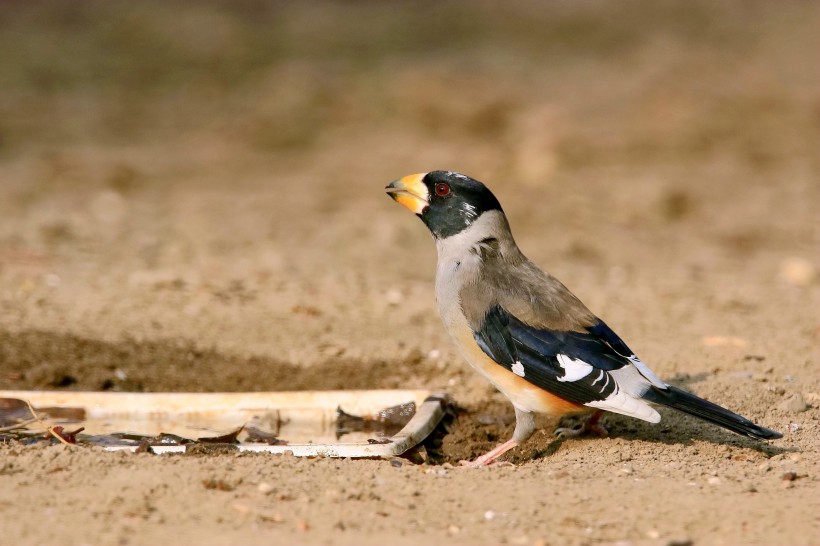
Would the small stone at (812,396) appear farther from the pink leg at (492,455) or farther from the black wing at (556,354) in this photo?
the pink leg at (492,455)

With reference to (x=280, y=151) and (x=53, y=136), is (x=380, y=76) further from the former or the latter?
(x=53, y=136)

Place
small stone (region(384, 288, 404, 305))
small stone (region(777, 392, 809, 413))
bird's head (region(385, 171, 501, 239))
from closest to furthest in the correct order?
small stone (region(777, 392, 809, 413))
bird's head (region(385, 171, 501, 239))
small stone (region(384, 288, 404, 305))

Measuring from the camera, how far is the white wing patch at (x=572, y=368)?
5102 mm

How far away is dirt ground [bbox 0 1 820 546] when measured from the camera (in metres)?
4.34

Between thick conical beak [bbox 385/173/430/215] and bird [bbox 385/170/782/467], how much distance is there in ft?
0.08

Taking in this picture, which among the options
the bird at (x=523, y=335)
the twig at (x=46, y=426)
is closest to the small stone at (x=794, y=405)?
the bird at (x=523, y=335)

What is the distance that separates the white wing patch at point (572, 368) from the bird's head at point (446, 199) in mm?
960

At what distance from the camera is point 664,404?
498cm

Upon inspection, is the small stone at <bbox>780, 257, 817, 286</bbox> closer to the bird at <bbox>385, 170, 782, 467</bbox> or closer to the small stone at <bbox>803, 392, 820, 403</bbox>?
the small stone at <bbox>803, 392, 820, 403</bbox>

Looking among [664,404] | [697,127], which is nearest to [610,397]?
[664,404]

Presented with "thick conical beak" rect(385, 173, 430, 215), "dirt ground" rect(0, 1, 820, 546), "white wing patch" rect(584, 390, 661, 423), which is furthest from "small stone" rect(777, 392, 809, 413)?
"thick conical beak" rect(385, 173, 430, 215)

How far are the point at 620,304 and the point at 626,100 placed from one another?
8517 mm

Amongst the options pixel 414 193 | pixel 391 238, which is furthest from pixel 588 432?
pixel 391 238

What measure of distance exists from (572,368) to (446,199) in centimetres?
119
